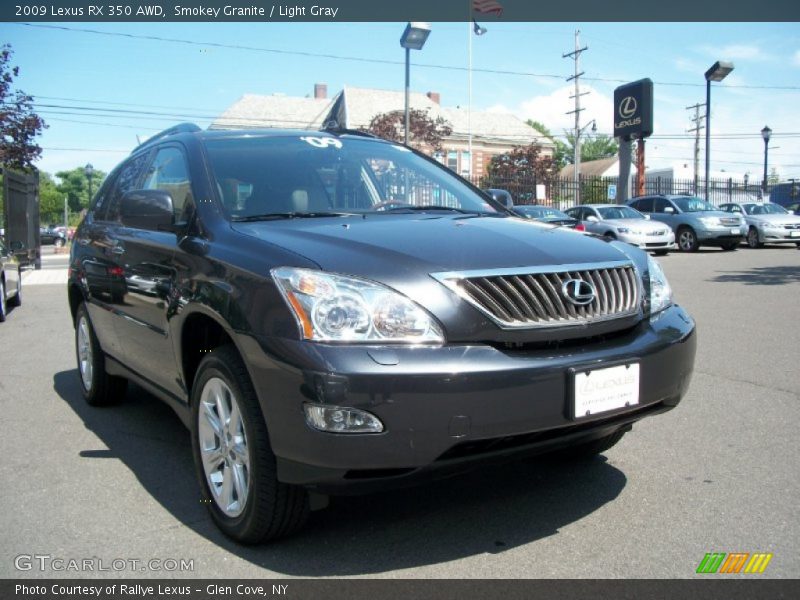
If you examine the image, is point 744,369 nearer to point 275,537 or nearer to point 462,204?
point 462,204

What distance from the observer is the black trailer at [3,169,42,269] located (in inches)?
527

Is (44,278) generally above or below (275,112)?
below

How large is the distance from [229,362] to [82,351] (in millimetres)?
3034

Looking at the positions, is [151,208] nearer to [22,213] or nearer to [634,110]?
[22,213]

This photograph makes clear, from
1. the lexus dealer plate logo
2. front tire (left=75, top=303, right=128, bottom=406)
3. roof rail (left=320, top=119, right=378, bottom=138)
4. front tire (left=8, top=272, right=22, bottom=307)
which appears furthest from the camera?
the lexus dealer plate logo

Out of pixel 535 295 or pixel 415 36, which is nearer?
pixel 535 295

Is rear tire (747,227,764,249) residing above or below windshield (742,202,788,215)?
below

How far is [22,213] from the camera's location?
586 inches

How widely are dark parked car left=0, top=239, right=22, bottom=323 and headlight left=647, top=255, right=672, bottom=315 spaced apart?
892cm

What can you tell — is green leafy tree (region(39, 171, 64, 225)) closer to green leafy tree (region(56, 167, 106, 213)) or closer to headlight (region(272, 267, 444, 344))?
green leafy tree (region(56, 167, 106, 213))

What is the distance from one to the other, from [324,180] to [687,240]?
19.5 meters

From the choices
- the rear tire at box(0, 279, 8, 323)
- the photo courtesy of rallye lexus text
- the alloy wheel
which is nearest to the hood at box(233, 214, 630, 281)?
the photo courtesy of rallye lexus text
